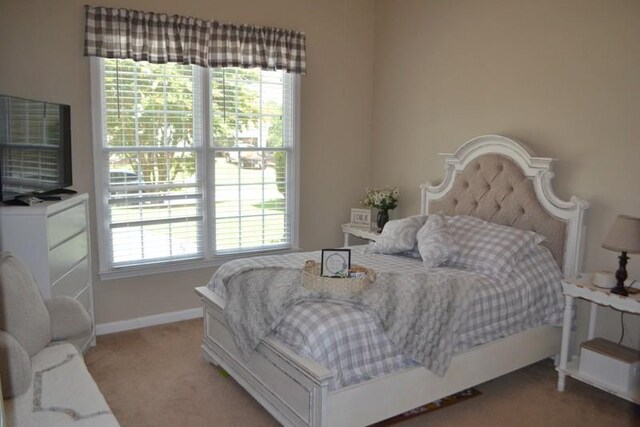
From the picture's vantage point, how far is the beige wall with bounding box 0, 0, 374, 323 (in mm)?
3547

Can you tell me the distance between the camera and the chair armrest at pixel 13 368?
6.29 ft

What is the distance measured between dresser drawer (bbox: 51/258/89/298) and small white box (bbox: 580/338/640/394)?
10.3 feet

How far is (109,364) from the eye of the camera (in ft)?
11.4

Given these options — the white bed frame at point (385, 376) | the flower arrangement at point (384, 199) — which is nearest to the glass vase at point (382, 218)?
the flower arrangement at point (384, 199)

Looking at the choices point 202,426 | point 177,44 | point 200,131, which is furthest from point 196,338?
point 177,44

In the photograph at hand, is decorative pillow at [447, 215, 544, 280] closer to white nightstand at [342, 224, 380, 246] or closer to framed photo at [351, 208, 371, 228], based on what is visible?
white nightstand at [342, 224, 380, 246]

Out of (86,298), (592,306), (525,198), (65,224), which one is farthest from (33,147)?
(592,306)

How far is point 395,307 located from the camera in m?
2.61

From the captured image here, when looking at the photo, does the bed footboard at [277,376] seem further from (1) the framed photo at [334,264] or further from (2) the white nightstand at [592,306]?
(2) the white nightstand at [592,306]

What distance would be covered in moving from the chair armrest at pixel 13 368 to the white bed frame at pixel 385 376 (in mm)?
1095

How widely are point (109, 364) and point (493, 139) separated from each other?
315 cm

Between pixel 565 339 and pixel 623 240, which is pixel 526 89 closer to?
pixel 623 240

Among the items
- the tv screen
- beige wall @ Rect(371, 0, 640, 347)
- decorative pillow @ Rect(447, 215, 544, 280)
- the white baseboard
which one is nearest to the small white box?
beige wall @ Rect(371, 0, 640, 347)

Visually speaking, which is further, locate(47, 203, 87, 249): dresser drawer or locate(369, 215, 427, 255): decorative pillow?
locate(369, 215, 427, 255): decorative pillow
